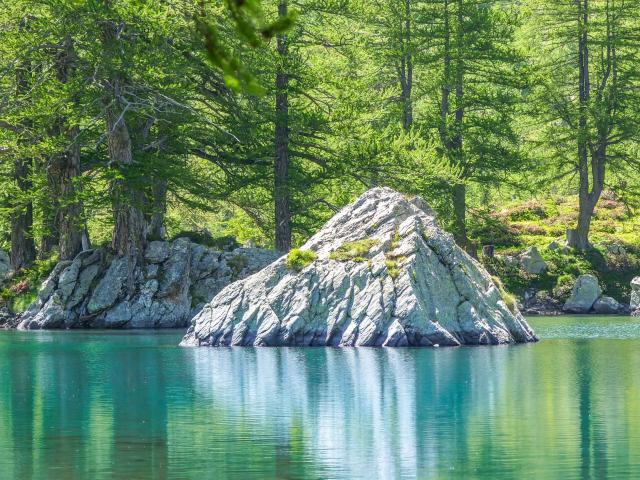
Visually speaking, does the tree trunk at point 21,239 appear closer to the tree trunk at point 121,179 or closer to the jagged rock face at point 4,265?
the jagged rock face at point 4,265

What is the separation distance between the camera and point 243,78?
5094 millimetres

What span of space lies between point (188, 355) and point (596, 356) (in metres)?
9.29

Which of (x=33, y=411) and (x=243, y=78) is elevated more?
(x=243, y=78)

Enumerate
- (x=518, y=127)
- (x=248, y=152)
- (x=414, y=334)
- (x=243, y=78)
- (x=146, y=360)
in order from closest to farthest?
(x=243, y=78) → (x=146, y=360) → (x=414, y=334) → (x=248, y=152) → (x=518, y=127)

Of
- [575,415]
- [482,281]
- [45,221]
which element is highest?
[45,221]

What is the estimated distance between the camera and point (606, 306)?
47.5 m

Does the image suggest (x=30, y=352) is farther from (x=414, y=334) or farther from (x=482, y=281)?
(x=482, y=281)

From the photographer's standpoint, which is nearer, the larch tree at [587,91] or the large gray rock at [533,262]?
the large gray rock at [533,262]

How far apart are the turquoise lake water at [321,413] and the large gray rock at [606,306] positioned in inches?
759

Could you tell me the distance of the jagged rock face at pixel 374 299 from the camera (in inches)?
1120

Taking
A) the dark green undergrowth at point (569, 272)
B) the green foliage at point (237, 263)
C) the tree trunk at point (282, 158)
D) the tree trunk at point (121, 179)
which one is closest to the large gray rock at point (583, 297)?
the dark green undergrowth at point (569, 272)

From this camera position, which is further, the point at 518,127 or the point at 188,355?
the point at 518,127

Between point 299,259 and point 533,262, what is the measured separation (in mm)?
22501

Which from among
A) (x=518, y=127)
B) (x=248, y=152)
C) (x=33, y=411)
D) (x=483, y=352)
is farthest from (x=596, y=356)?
(x=518, y=127)
